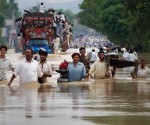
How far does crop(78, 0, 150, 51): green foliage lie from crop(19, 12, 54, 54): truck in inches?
312

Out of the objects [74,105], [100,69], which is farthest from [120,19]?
[74,105]

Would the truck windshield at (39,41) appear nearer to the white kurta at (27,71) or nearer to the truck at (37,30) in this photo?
the truck at (37,30)

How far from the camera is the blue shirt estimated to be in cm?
2041

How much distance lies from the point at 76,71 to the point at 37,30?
175 ft

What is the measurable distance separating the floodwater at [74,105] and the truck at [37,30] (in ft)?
175

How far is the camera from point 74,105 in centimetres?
1414

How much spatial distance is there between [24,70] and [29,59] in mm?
314

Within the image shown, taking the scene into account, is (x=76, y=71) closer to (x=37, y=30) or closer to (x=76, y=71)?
(x=76, y=71)

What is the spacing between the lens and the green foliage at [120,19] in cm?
5106

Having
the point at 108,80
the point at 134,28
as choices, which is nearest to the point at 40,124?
the point at 108,80

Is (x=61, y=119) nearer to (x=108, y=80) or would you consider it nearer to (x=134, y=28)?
(x=108, y=80)

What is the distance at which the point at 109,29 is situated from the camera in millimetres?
108312

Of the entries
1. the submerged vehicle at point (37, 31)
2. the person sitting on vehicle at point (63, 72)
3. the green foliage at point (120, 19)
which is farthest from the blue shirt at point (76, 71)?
the submerged vehicle at point (37, 31)

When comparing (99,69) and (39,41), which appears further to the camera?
(39,41)
